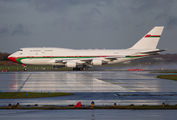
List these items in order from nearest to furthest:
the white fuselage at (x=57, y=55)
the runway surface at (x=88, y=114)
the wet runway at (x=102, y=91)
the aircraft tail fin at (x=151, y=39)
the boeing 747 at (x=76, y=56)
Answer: the runway surface at (x=88, y=114), the wet runway at (x=102, y=91), the boeing 747 at (x=76, y=56), the white fuselage at (x=57, y=55), the aircraft tail fin at (x=151, y=39)

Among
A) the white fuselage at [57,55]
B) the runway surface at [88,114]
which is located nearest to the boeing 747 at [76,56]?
the white fuselage at [57,55]

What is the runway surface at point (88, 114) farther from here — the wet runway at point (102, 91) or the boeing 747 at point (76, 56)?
the boeing 747 at point (76, 56)

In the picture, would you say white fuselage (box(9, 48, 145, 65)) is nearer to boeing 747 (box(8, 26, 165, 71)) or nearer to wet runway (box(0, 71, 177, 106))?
boeing 747 (box(8, 26, 165, 71))

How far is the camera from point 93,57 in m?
55.9

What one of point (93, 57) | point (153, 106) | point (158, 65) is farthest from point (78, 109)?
point (158, 65)

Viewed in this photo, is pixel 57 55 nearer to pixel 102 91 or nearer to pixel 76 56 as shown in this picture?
pixel 76 56

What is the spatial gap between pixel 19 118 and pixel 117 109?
509 cm

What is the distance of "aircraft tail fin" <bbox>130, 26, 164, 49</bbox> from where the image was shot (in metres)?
59.1

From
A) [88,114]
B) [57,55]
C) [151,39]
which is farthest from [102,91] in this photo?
[151,39]

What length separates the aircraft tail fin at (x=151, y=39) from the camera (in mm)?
59125

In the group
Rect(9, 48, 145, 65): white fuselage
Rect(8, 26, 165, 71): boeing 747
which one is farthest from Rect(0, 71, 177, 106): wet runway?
Rect(9, 48, 145, 65): white fuselage

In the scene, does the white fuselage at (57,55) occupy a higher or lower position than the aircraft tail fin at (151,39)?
lower

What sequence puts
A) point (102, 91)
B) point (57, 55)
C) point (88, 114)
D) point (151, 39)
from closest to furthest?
1. point (88, 114)
2. point (102, 91)
3. point (57, 55)
4. point (151, 39)

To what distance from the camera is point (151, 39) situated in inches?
2325
